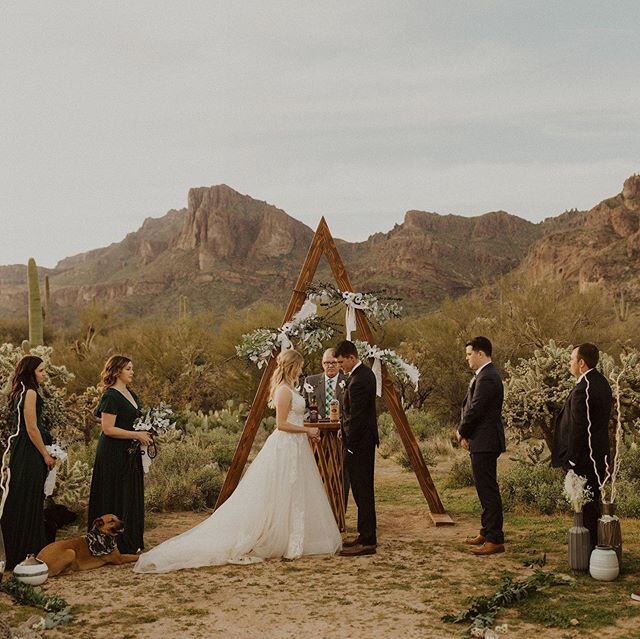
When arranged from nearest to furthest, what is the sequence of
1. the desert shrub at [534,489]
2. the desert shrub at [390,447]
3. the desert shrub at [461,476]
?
the desert shrub at [534,489], the desert shrub at [461,476], the desert shrub at [390,447]

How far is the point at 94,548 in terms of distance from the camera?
7523 mm

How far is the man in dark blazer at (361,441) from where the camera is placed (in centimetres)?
803

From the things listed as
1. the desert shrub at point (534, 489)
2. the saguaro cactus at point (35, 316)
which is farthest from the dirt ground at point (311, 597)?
the saguaro cactus at point (35, 316)

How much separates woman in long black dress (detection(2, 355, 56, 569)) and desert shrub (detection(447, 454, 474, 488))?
6.56 m

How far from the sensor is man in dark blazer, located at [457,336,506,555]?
7.88 m

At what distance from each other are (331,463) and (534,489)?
2.86m

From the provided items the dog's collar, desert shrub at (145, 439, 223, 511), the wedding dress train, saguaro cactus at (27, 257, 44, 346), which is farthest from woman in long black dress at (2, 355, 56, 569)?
saguaro cactus at (27, 257, 44, 346)

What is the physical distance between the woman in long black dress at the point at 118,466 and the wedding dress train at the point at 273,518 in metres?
0.52

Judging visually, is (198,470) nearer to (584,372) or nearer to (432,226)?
(584,372)

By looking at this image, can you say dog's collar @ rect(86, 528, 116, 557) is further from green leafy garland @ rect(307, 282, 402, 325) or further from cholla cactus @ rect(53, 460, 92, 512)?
green leafy garland @ rect(307, 282, 402, 325)

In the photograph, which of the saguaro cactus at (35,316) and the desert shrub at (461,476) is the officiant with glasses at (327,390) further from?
the saguaro cactus at (35,316)

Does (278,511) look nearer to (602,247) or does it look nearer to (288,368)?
(288,368)

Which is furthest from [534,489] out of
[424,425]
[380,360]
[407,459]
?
[424,425]

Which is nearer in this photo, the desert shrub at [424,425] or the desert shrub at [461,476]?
the desert shrub at [461,476]
